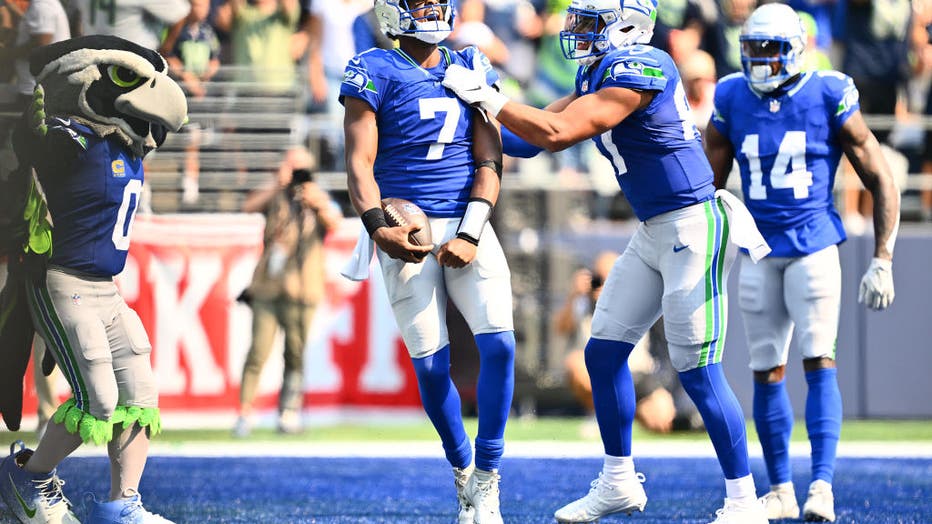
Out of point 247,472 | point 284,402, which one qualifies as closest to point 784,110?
point 247,472

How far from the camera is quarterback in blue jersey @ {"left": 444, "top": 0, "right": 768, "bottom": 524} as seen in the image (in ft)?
14.6

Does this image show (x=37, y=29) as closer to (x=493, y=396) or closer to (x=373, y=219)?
(x=373, y=219)

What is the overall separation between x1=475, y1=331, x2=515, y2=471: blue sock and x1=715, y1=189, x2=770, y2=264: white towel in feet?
2.85

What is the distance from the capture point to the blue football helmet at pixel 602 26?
15.1 ft

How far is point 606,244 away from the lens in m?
9.05

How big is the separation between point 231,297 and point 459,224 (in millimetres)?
4647

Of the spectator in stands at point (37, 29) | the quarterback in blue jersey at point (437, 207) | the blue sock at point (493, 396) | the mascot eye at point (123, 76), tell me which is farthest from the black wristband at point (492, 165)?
the spectator in stands at point (37, 29)

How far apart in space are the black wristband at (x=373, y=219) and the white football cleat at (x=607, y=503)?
1.24 metres

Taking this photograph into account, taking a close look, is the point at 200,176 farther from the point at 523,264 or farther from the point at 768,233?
the point at 768,233

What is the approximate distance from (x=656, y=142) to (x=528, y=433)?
13.9ft

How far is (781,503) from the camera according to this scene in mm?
5266

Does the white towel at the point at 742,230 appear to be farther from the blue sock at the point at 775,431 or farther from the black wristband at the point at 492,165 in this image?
the blue sock at the point at 775,431

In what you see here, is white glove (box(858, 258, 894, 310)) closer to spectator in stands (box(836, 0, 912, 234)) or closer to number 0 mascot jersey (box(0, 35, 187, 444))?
number 0 mascot jersey (box(0, 35, 187, 444))

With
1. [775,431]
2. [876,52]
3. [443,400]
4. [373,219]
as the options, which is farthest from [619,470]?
[876,52]
